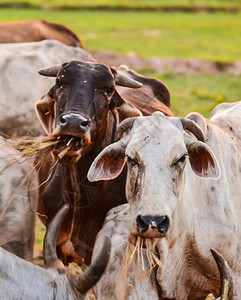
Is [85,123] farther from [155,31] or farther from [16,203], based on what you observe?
[155,31]

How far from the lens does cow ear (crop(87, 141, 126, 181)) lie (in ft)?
15.7

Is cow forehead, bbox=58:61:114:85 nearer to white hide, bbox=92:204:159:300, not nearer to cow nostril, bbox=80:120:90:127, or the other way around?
cow nostril, bbox=80:120:90:127

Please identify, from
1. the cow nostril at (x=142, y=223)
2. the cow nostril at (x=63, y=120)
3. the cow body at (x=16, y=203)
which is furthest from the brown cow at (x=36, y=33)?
the cow nostril at (x=142, y=223)

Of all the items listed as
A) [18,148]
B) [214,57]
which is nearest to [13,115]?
[18,148]

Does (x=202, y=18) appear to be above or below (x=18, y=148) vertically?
above

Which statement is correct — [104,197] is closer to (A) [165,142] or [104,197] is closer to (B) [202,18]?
(A) [165,142]

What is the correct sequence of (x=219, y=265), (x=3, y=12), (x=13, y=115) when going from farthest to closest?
(x=3, y=12), (x=13, y=115), (x=219, y=265)

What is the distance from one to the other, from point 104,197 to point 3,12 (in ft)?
65.2

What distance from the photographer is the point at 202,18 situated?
2586cm

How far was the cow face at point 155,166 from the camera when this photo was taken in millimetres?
4348

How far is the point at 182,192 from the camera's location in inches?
186

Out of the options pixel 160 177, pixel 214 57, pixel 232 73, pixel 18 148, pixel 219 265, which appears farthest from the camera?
pixel 214 57

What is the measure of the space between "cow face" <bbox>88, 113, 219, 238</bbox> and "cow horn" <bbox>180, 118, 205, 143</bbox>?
0.01 m

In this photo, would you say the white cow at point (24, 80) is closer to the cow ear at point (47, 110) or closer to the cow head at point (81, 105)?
the cow ear at point (47, 110)
